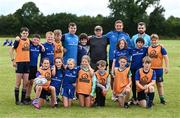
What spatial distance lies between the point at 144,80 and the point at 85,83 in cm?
138

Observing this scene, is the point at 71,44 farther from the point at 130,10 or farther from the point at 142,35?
the point at 130,10

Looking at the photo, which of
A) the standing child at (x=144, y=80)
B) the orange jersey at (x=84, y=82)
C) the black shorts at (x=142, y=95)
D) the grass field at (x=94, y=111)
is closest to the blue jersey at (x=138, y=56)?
the standing child at (x=144, y=80)

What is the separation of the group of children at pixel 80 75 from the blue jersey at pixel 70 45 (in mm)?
476

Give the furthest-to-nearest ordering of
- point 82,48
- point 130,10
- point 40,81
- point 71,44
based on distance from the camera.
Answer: point 130,10 → point 82,48 → point 71,44 → point 40,81

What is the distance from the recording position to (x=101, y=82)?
11.1 meters

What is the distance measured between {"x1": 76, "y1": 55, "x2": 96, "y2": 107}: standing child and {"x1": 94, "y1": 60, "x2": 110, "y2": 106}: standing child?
16 centimetres

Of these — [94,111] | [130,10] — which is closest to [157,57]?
[94,111]

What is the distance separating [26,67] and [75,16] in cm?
7775

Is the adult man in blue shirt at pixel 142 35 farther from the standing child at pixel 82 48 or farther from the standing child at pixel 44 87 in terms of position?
the standing child at pixel 44 87

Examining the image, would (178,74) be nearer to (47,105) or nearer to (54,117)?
(47,105)

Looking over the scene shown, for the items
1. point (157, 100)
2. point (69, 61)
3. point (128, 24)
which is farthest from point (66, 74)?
point (128, 24)

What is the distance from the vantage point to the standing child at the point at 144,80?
35.7ft

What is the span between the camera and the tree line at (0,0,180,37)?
82.1m

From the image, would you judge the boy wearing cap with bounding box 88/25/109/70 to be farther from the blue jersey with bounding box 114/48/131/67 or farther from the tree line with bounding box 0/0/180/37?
the tree line with bounding box 0/0/180/37
